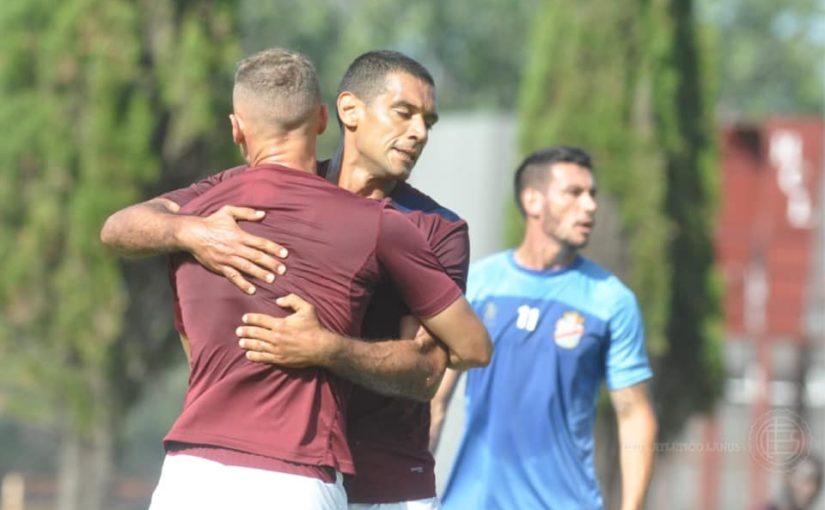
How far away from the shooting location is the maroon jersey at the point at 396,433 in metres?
4.53

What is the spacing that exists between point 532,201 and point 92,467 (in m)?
9.37

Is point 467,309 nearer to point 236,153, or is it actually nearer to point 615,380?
point 615,380

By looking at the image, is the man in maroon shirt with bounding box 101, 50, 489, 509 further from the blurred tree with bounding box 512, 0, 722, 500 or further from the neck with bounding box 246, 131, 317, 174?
the blurred tree with bounding box 512, 0, 722, 500

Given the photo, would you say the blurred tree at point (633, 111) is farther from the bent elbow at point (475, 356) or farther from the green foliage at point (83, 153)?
the bent elbow at point (475, 356)

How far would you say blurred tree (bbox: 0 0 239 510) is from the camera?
15125mm

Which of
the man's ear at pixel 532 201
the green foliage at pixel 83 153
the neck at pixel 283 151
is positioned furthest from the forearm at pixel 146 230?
the green foliage at pixel 83 153

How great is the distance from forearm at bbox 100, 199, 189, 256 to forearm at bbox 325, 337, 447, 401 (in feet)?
1.57

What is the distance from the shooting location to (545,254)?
6.68 metres

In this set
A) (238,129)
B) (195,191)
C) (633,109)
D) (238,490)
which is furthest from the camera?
(633,109)

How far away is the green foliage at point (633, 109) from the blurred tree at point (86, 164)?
2.92 m

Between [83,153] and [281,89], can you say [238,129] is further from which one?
[83,153]

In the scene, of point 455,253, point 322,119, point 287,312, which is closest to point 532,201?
point 455,253

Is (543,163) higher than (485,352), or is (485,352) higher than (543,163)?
(543,163)

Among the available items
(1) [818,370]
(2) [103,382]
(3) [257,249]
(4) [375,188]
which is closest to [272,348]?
(3) [257,249]
